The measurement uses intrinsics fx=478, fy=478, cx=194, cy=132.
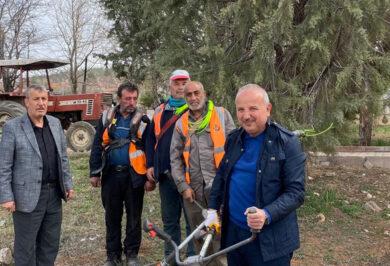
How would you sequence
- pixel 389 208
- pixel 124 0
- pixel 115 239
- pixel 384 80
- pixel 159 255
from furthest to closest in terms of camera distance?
pixel 124 0 → pixel 389 208 → pixel 384 80 → pixel 159 255 → pixel 115 239

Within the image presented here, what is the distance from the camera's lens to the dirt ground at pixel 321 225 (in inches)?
201

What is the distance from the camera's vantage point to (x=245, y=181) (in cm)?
282

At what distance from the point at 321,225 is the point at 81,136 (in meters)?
7.89

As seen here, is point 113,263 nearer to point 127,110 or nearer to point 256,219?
point 127,110

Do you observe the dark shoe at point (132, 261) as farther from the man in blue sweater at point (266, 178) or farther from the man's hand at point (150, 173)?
the man in blue sweater at point (266, 178)

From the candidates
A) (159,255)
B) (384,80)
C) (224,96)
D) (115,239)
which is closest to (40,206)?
(115,239)

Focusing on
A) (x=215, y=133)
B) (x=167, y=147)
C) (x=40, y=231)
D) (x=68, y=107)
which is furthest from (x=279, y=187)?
(x=68, y=107)

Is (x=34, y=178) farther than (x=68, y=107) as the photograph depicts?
No

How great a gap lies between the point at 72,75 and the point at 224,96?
23182mm

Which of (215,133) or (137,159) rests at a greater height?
(215,133)

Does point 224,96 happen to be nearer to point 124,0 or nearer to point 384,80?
point 384,80

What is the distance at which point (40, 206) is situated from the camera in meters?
3.86

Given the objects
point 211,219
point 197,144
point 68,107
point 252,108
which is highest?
point 68,107

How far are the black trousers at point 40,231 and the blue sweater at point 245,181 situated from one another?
174cm
